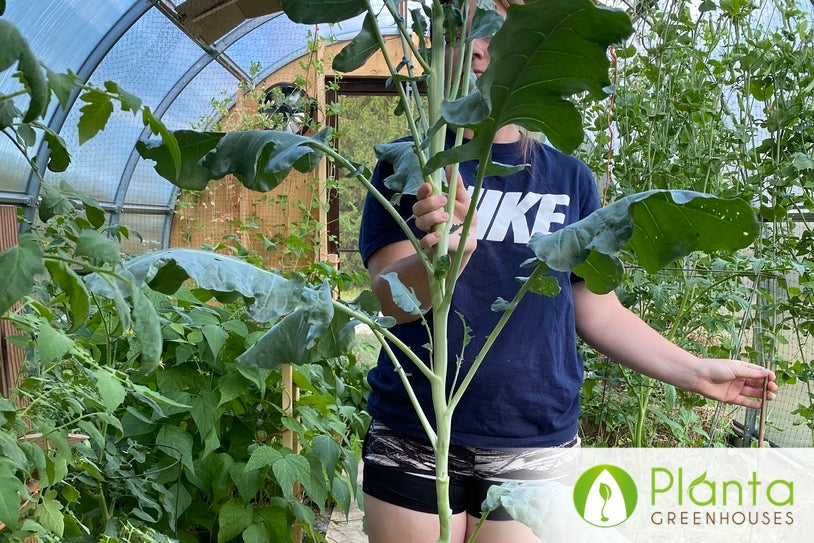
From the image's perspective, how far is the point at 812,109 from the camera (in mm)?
1944

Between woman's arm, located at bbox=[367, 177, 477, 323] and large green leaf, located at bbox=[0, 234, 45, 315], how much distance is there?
0.40m

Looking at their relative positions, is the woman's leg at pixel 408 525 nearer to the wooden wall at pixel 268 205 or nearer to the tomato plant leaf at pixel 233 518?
the tomato plant leaf at pixel 233 518

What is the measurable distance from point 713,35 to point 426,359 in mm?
1659

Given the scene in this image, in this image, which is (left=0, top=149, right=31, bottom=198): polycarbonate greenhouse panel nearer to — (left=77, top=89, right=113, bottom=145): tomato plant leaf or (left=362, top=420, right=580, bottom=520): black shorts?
(left=362, top=420, right=580, bottom=520): black shorts

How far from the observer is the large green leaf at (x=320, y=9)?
0.84 meters

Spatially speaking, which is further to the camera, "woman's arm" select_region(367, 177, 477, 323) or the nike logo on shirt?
the nike logo on shirt

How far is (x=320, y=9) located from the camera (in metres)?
0.86

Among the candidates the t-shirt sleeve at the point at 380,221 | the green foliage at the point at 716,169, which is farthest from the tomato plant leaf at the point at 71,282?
the green foliage at the point at 716,169

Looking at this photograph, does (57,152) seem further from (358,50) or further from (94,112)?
(358,50)

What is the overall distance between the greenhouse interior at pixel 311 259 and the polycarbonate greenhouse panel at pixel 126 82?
0.03m

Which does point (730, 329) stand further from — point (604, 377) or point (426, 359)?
point (426, 359)

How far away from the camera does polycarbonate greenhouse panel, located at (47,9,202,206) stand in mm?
4922

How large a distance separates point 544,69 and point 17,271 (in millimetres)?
468

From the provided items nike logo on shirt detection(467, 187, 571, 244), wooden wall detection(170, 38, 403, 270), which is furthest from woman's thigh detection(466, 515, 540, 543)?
wooden wall detection(170, 38, 403, 270)
